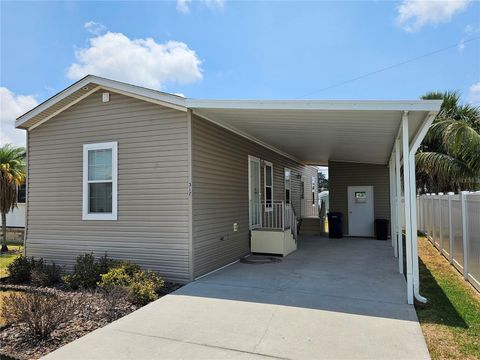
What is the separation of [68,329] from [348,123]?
18.0 feet

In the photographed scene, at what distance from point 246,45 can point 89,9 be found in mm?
5160

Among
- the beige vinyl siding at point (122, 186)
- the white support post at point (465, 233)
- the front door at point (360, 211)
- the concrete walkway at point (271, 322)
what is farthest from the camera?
the front door at point (360, 211)

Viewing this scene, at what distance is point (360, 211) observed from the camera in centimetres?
1362

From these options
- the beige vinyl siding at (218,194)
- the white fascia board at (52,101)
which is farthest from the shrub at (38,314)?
the white fascia board at (52,101)

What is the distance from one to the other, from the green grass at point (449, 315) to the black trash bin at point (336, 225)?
5.81 m

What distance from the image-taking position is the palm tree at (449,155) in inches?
400

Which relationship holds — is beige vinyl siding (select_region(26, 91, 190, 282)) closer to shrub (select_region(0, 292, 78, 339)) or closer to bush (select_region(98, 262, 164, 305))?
bush (select_region(98, 262, 164, 305))

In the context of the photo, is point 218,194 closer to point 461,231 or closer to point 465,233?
point 465,233

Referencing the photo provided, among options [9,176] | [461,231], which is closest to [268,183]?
[461,231]

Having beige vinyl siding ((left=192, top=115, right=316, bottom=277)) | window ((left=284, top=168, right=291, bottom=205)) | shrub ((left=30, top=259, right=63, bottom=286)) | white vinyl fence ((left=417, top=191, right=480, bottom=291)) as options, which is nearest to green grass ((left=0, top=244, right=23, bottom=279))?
shrub ((left=30, top=259, right=63, bottom=286))

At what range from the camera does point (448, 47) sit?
42.2ft

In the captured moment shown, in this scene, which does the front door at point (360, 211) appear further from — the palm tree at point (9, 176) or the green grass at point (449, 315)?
the palm tree at point (9, 176)

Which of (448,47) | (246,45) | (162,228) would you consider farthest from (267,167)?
(448,47)

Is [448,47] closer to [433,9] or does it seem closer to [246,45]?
[433,9]
